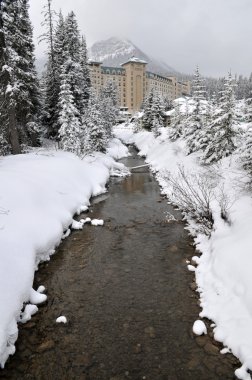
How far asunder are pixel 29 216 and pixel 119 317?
18.8 feet

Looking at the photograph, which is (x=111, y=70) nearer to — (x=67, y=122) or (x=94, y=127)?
(x=94, y=127)

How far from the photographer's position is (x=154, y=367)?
6555mm

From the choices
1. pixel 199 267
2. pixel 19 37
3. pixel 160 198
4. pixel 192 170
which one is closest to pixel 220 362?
pixel 199 267

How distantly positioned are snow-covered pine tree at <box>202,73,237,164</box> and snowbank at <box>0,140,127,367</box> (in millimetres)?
8451

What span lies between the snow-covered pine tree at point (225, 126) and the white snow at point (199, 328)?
15423mm

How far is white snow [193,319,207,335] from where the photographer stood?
747cm

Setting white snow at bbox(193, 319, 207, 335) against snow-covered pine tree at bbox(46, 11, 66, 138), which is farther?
snow-covered pine tree at bbox(46, 11, 66, 138)

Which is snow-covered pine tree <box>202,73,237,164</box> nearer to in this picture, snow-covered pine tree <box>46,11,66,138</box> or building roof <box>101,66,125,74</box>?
snow-covered pine tree <box>46,11,66,138</box>

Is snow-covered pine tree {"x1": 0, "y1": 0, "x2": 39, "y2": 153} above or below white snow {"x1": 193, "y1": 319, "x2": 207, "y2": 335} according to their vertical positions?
above

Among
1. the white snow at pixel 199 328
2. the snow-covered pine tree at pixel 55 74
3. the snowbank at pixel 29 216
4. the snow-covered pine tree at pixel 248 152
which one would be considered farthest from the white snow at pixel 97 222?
the snow-covered pine tree at pixel 55 74

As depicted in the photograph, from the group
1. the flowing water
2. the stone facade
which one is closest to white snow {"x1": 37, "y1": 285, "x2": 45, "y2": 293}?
the flowing water

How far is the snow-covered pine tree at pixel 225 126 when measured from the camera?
20750 millimetres

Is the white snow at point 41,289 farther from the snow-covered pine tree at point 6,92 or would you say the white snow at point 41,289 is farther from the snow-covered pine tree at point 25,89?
the snow-covered pine tree at point 25,89

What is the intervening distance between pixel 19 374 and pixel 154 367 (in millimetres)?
2810
